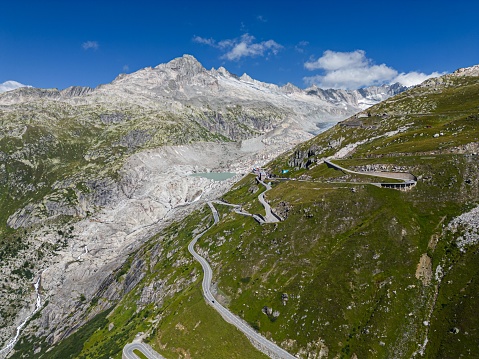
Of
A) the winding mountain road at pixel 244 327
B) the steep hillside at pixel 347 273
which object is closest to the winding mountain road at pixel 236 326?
the winding mountain road at pixel 244 327

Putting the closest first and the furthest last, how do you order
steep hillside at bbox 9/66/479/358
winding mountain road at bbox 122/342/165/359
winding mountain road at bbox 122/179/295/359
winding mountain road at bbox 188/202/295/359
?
steep hillside at bbox 9/66/479/358
winding mountain road at bbox 188/202/295/359
winding mountain road at bbox 122/179/295/359
winding mountain road at bbox 122/342/165/359

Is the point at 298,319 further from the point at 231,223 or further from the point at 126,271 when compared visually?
the point at 126,271

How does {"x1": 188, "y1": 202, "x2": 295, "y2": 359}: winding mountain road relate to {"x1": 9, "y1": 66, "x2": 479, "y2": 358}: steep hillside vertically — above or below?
below

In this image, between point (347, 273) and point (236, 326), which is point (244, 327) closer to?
point (236, 326)

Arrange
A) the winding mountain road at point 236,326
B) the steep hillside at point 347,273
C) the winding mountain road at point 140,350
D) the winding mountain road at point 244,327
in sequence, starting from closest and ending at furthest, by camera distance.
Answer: the steep hillside at point 347,273
the winding mountain road at point 244,327
the winding mountain road at point 236,326
the winding mountain road at point 140,350

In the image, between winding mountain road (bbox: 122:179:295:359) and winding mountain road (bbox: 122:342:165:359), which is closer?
winding mountain road (bbox: 122:179:295:359)

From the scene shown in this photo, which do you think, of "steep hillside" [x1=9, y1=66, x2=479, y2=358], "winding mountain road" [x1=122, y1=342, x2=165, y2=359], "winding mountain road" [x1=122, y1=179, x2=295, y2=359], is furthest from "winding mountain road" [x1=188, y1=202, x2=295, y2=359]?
"winding mountain road" [x1=122, y1=342, x2=165, y2=359]

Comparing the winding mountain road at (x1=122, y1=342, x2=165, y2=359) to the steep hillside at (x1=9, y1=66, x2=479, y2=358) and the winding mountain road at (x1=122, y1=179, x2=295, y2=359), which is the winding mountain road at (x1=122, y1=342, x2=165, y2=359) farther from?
the steep hillside at (x1=9, y1=66, x2=479, y2=358)

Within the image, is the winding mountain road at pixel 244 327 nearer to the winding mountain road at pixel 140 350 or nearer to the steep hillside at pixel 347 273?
the steep hillside at pixel 347 273

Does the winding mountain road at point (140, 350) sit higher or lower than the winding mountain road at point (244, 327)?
lower

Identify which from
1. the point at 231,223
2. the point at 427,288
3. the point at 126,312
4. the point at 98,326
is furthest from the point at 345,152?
the point at 98,326
